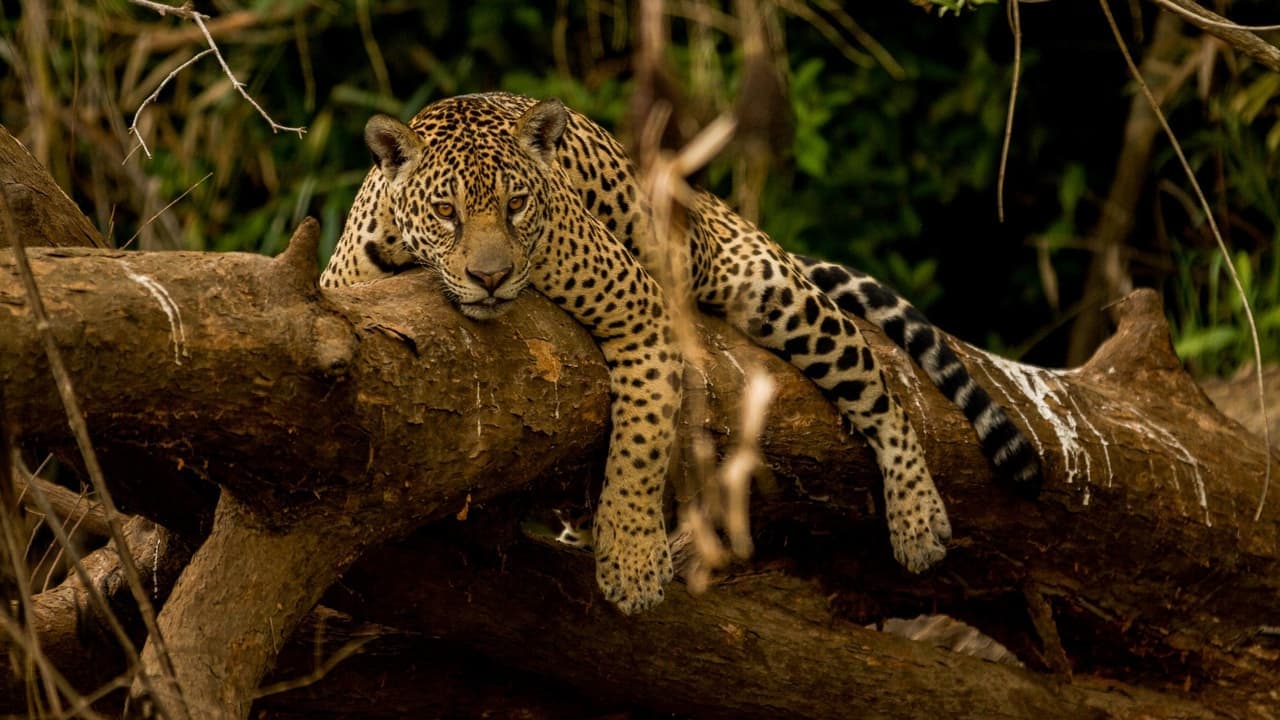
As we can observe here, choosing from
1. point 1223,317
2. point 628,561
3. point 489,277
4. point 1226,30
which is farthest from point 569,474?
point 1223,317

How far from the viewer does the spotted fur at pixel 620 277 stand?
5348 mm

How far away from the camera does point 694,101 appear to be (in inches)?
75.9

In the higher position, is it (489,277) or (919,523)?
(489,277)

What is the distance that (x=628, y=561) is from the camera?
5.45 metres

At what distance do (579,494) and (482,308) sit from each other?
3.41 ft

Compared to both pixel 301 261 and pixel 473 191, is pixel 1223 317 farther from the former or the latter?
pixel 301 261

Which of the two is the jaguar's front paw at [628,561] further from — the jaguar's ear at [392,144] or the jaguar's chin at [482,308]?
the jaguar's ear at [392,144]

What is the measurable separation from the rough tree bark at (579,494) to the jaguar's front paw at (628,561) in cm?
26

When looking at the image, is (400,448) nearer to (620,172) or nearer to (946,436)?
(620,172)

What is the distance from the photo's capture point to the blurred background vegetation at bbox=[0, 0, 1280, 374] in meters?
10.8

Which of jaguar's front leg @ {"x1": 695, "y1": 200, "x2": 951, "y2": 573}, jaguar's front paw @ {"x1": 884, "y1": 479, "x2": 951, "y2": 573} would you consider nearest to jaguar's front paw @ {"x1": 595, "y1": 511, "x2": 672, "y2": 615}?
jaguar's front leg @ {"x1": 695, "y1": 200, "x2": 951, "y2": 573}

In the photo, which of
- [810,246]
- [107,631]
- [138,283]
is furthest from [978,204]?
[138,283]

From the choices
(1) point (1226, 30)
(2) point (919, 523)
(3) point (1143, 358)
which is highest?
(1) point (1226, 30)

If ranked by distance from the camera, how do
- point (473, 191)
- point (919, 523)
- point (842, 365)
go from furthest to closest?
point (919, 523) → point (842, 365) → point (473, 191)
